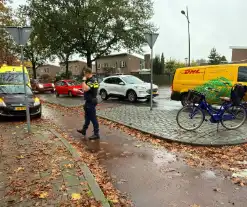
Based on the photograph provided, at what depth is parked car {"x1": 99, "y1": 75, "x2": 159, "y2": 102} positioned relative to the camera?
50.2 feet

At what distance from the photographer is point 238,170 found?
15.6 ft

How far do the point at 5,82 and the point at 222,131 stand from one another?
9.38m

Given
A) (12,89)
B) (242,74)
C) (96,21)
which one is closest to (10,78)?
(12,89)

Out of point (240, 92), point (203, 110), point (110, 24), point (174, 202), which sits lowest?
point (174, 202)

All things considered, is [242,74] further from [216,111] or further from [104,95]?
[104,95]

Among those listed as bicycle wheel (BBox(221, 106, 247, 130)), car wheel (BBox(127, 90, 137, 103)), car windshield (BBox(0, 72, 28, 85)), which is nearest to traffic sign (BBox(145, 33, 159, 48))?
bicycle wheel (BBox(221, 106, 247, 130))

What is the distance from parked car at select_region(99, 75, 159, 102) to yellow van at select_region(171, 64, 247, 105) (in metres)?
2.77

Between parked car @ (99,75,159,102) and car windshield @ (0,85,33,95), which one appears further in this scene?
parked car @ (99,75,159,102)

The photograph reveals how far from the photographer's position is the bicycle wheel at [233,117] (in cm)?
750

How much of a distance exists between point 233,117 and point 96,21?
22.1 meters

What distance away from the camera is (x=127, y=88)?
15867 mm

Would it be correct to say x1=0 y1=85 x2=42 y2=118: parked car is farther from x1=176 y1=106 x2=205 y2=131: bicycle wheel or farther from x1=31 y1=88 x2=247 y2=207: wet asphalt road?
x1=176 y1=106 x2=205 y2=131: bicycle wheel

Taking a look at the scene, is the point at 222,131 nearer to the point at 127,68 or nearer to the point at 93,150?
the point at 93,150

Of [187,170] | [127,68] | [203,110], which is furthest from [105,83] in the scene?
[127,68]
